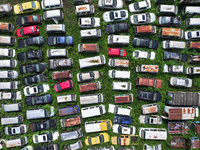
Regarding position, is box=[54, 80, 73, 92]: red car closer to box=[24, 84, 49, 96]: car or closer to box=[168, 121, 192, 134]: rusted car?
box=[24, 84, 49, 96]: car

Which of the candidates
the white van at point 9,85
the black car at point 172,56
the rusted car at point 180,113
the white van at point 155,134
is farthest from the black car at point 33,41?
the rusted car at point 180,113

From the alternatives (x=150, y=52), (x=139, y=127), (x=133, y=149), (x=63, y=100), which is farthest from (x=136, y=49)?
(x=133, y=149)

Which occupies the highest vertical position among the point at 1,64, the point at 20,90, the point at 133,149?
the point at 1,64

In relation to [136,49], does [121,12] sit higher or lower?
higher

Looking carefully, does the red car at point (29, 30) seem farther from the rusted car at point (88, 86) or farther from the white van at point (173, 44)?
the white van at point (173, 44)

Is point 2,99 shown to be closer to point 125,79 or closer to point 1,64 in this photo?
point 1,64

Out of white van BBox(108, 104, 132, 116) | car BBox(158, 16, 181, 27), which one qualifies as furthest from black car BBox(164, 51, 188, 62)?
white van BBox(108, 104, 132, 116)
